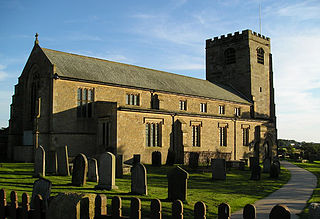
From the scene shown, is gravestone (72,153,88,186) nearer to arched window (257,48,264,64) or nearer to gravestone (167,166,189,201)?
gravestone (167,166,189,201)

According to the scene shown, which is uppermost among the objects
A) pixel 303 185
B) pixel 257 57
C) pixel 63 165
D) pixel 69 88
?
pixel 257 57

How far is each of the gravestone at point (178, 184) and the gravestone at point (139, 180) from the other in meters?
1.32

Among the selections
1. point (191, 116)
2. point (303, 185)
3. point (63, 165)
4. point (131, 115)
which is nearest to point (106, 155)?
point (63, 165)

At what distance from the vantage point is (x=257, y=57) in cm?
4975

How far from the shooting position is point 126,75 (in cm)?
3356

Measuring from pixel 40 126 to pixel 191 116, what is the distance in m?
15.2

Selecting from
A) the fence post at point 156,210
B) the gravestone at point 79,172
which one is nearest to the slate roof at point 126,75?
the gravestone at point 79,172

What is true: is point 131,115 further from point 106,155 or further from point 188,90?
point 106,155

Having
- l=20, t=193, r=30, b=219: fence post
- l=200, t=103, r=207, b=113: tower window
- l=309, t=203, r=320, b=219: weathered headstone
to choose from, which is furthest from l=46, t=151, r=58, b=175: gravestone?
l=200, t=103, r=207, b=113: tower window

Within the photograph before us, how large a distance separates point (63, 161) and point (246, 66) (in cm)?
3685

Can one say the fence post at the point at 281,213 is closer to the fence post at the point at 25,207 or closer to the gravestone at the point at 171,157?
the fence post at the point at 25,207

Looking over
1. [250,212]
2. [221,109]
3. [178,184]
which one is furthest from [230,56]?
[250,212]

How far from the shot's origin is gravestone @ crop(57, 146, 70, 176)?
17.9 metres

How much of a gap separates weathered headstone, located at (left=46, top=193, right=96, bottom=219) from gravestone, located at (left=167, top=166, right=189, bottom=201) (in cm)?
583
